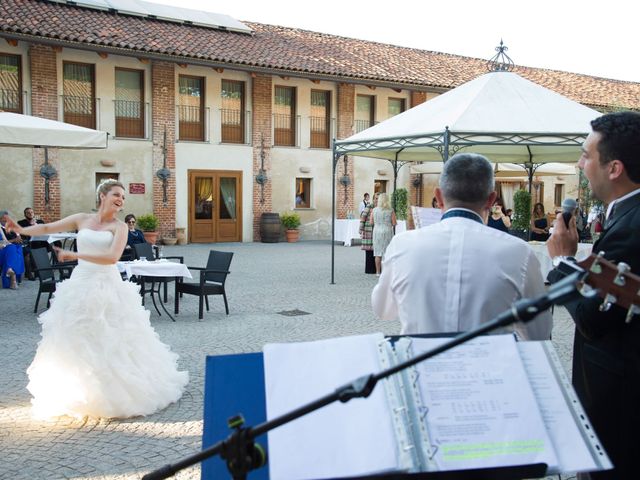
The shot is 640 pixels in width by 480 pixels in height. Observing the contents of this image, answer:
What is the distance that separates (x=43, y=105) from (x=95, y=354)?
17.4 meters

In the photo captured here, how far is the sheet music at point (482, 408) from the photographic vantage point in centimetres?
168

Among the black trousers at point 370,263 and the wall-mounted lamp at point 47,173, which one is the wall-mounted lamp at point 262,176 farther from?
the black trousers at point 370,263

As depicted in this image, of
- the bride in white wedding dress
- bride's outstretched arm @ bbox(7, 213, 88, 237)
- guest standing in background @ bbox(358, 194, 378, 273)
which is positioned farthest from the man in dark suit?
guest standing in background @ bbox(358, 194, 378, 273)

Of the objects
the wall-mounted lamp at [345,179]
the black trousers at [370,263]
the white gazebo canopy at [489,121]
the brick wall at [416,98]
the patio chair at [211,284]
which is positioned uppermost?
the brick wall at [416,98]

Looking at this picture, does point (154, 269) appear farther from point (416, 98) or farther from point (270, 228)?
point (416, 98)

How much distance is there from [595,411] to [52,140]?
10.3 meters

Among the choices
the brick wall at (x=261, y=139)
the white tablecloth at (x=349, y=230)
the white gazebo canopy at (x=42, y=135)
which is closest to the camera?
the white gazebo canopy at (x=42, y=135)

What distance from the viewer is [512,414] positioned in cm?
175

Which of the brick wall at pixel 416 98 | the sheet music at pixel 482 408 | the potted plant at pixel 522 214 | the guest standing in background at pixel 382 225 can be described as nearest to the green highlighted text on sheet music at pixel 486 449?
the sheet music at pixel 482 408

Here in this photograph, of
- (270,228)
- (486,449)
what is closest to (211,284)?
(486,449)

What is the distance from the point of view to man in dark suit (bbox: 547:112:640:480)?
233cm

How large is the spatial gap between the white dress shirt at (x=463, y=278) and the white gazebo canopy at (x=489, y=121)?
308 inches

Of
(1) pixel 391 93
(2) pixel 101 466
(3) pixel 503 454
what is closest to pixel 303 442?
(3) pixel 503 454

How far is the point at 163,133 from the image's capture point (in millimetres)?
22969
